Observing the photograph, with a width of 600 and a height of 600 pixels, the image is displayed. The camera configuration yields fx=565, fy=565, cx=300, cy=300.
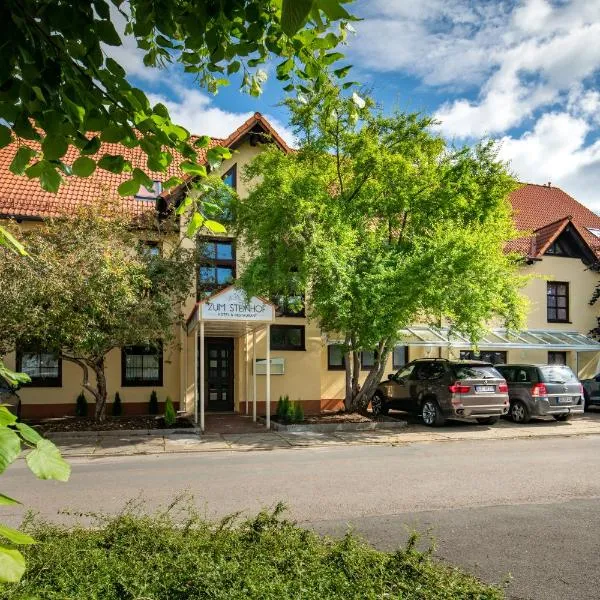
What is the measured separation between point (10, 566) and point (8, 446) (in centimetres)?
28

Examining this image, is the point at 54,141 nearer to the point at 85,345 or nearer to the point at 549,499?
the point at 549,499

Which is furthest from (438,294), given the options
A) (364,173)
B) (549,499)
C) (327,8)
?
(327,8)

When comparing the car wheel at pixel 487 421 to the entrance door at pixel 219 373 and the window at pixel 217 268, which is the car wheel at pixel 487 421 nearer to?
the entrance door at pixel 219 373

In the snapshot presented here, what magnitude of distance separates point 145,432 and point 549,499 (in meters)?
9.89

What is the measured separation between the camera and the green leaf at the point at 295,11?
1.28 meters

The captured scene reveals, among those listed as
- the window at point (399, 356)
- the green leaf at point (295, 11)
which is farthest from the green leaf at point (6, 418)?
the window at point (399, 356)

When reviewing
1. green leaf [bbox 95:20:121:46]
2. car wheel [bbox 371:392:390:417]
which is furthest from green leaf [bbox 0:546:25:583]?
car wheel [bbox 371:392:390:417]

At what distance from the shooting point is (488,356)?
2352cm

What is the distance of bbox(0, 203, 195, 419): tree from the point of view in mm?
12680

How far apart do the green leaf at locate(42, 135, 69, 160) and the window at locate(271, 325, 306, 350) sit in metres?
17.1

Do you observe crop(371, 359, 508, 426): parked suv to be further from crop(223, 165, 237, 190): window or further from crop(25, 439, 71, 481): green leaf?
crop(25, 439, 71, 481): green leaf

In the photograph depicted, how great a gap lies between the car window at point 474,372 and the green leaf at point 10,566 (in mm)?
15089

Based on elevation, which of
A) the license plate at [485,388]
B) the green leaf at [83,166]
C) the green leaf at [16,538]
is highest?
the green leaf at [83,166]

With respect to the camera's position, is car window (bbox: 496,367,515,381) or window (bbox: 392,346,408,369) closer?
car window (bbox: 496,367,515,381)
